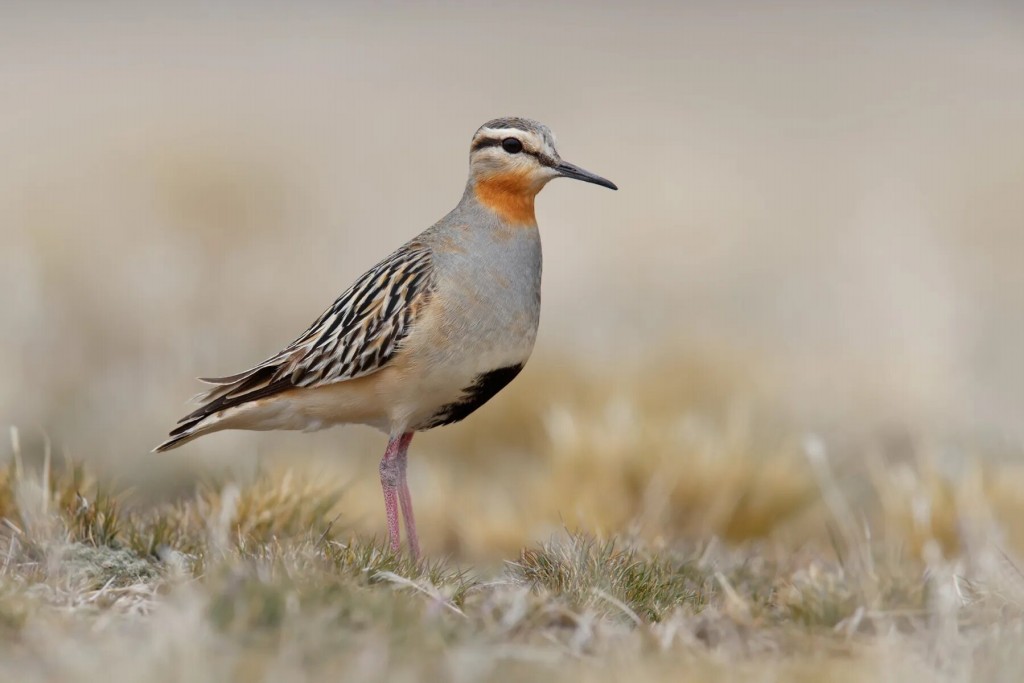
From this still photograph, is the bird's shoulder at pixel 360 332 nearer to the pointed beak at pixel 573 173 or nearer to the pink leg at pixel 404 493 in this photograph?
the pink leg at pixel 404 493

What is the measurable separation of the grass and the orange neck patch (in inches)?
63.6

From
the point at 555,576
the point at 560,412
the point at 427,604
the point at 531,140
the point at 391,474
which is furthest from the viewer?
the point at 560,412

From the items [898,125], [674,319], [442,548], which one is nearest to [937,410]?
[674,319]

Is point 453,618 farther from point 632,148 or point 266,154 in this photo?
point 632,148

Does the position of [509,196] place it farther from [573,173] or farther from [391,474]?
[391,474]

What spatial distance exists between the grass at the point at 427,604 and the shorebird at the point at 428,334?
0.37 m

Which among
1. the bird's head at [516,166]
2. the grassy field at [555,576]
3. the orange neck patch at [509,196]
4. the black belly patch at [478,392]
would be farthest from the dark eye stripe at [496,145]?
the grassy field at [555,576]

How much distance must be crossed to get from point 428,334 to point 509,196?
0.92 metres

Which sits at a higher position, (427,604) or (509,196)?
(509,196)

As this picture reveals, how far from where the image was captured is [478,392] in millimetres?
6750

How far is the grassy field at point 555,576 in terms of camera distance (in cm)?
443

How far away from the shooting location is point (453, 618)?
197 inches

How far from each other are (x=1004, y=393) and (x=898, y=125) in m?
18.2

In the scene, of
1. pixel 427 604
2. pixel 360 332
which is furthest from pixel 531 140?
pixel 427 604
